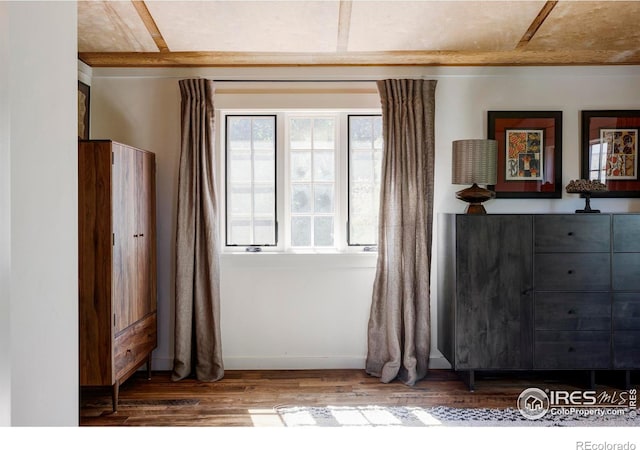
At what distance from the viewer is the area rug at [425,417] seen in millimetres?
2818

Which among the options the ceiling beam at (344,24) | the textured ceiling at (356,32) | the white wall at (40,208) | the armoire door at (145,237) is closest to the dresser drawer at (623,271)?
the textured ceiling at (356,32)

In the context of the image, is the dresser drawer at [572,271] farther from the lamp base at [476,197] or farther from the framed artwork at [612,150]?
the framed artwork at [612,150]

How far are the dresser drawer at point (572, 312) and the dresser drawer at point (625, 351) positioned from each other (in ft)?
0.34

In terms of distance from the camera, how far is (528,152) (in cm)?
378

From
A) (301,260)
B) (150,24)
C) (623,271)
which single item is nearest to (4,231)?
(150,24)

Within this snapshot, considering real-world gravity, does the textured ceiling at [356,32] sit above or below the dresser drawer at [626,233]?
above

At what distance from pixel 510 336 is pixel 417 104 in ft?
5.78

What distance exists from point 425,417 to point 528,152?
84.1 inches

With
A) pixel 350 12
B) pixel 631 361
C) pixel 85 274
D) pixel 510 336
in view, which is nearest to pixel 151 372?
pixel 85 274

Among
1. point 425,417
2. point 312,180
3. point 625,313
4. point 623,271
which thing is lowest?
point 425,417

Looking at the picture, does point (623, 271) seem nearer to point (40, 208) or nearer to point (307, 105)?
point (307, 105)

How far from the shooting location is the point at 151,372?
3703 millimetres

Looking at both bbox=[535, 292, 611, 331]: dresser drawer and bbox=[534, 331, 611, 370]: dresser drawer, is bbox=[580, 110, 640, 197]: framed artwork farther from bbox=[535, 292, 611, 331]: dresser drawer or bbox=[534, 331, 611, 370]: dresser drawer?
bbox=[534, 331, 611, 370]: dresser drawer

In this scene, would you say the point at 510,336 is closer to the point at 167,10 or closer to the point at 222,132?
the point at 222,132
